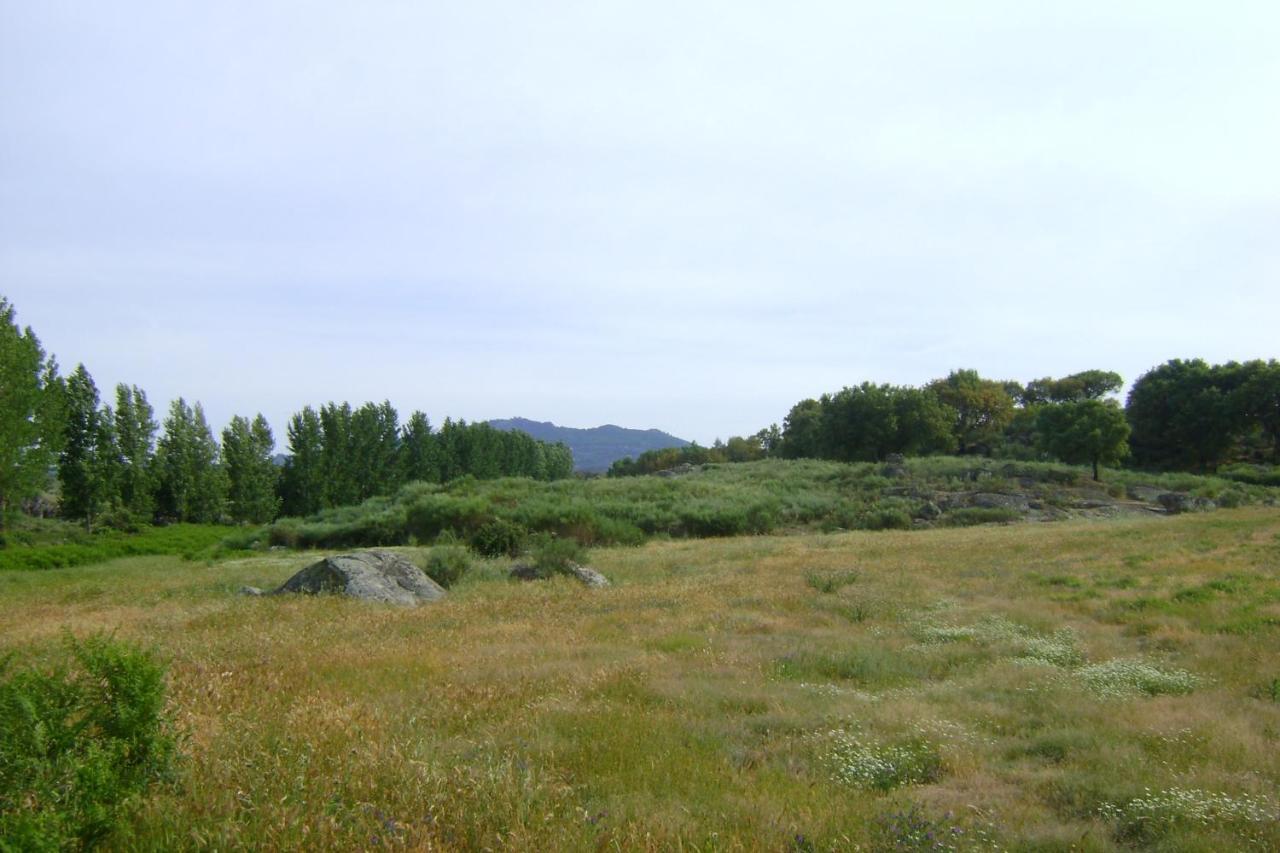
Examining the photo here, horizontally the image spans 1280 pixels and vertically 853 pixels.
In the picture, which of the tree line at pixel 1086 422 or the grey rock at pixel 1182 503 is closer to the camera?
the grey rock at pixel 1182 503

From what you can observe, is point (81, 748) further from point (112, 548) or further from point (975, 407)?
point (975, 407)

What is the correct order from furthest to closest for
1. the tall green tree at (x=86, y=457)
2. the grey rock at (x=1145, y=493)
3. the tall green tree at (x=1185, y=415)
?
the tall green tree at (x=1185, y=415) < the tall green tree at (x=86, y=457) < the grey rock at (x=1145, y=493)

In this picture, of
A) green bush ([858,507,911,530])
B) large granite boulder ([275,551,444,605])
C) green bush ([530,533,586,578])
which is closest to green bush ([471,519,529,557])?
green bush ([530,533,586,578])

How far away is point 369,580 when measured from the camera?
52.1ft

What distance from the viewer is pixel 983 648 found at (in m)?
10.0

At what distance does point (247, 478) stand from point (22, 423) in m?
26.0

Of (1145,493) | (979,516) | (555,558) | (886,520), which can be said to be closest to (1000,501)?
(979,516)

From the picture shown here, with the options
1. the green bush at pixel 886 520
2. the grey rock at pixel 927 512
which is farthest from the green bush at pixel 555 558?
the grey rock at pixel 927 512

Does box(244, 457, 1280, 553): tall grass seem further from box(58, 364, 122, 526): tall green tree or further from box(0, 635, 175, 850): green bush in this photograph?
box(0, 635, 175, 850): green bush

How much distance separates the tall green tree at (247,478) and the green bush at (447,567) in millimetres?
47153

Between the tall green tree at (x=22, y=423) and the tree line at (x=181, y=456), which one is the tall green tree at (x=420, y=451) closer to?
the tree line at (x=181, y=456)

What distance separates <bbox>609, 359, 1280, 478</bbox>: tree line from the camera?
172 ft

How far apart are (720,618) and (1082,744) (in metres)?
6.58

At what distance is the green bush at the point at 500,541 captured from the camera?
82.8 feet
